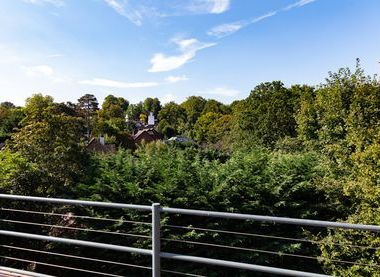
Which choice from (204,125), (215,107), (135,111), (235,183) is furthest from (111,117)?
(235,183)

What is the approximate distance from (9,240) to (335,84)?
13.4 meters

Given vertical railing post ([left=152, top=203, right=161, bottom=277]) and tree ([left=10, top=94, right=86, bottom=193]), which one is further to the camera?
tree ([left=10, top=94, right=86, bottom=193])

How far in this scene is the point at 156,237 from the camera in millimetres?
2947

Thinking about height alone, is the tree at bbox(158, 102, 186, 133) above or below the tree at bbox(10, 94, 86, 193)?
above

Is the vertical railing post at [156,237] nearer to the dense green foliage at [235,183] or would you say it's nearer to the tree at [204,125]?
the dense green foliage at [235,183]

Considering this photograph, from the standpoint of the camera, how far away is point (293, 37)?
21609 millimetres

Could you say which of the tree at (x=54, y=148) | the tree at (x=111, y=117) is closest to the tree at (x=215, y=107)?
the tree at (x=111, y=117)

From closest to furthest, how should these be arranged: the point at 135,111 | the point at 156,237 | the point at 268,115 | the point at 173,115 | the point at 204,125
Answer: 1. the point at 156,237
2. the point at 268,115
3. the point at 204,125
4. the point at 173,115
5. the point at 135,111

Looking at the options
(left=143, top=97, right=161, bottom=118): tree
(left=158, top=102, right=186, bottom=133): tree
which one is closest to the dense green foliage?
(left=158, top=102, right=186, bottom=133): tree

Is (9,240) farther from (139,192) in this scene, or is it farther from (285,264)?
(285,264)

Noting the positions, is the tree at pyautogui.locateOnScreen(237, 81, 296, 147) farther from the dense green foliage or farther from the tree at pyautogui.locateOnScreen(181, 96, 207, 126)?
the tree at pyautogui.locateOnScreen(181, 96, 207, 126)

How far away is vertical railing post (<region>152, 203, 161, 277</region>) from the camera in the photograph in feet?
9.51

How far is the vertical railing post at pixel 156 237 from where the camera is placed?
2898mm

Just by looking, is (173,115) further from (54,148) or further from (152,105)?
(54,148)
